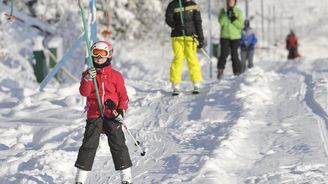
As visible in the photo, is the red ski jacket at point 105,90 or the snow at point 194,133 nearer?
the red ski jacket at point 105,90

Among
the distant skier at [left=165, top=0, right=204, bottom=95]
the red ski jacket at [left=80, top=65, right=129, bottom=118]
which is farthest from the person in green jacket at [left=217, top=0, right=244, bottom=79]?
the red ski jacket at [left=80, top=65, right=129, bottom=118]

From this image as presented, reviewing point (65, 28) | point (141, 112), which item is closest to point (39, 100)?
point (141, 112)

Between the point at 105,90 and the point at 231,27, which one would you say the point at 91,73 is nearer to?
the point at 105,90

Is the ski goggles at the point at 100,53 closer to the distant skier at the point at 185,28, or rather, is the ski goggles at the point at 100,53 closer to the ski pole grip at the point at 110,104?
the ski pole grip at the point at 110,104

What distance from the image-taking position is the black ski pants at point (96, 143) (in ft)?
20.8

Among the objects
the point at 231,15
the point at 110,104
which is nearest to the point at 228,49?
the point at 231,15

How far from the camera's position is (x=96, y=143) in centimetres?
638

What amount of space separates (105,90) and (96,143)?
497 mm

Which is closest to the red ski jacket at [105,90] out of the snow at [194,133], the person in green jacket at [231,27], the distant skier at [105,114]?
the distant skier at [105,114]

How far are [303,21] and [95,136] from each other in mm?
39813

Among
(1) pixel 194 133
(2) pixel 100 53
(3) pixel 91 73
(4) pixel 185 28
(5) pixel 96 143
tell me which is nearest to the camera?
(3) pixel 91 73

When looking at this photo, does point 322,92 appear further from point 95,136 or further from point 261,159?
point 95,136

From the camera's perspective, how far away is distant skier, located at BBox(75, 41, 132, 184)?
20.6ft

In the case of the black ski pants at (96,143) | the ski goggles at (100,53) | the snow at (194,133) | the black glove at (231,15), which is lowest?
the snow at (194,133)
